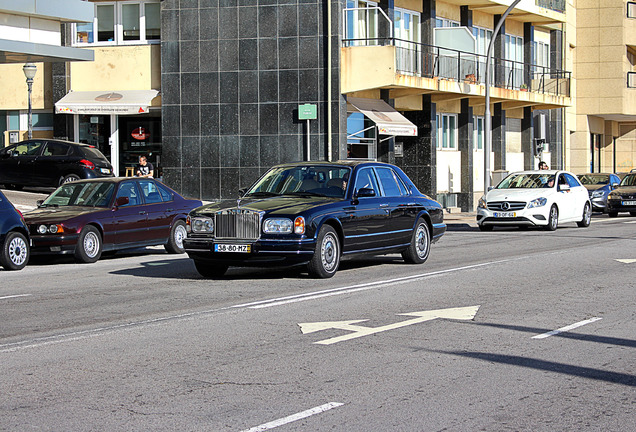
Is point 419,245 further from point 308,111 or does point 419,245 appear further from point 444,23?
point 444,23

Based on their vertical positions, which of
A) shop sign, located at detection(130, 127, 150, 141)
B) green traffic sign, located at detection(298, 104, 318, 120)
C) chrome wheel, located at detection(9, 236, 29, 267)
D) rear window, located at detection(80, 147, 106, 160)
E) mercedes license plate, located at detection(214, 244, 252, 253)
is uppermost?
green traffic sign, located at detection(298, 104, 318, 120)

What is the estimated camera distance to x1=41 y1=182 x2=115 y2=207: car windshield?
17000 millimetres

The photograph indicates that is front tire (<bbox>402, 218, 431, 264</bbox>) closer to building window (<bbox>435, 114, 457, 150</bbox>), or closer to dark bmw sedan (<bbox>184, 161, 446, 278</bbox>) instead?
dark bmw sedan (<bbox>184, 161, 446, 278</bbox>)

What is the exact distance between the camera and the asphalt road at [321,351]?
5.81m

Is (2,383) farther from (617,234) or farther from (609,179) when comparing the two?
(609,179)

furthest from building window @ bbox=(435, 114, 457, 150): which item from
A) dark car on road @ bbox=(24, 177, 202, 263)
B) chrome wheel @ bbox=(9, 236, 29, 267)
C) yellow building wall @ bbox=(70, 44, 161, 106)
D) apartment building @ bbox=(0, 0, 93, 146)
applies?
chrome wheel @ bbox=(9, 236, 29, 267)

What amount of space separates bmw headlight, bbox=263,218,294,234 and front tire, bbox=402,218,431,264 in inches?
128

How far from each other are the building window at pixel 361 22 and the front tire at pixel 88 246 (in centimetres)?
1641

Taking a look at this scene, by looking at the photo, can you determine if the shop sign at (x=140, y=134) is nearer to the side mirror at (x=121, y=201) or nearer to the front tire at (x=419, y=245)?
the side mirror at (x=121, y=201)

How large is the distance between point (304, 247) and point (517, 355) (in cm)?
516

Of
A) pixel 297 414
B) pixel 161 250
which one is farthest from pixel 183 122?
pixel 297 414

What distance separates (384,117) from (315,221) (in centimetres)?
2000

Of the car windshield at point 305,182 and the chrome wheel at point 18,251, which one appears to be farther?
the chrome wheel at point 18,251

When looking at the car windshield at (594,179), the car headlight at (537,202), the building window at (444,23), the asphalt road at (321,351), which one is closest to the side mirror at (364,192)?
the asphalt road at (321,351)
